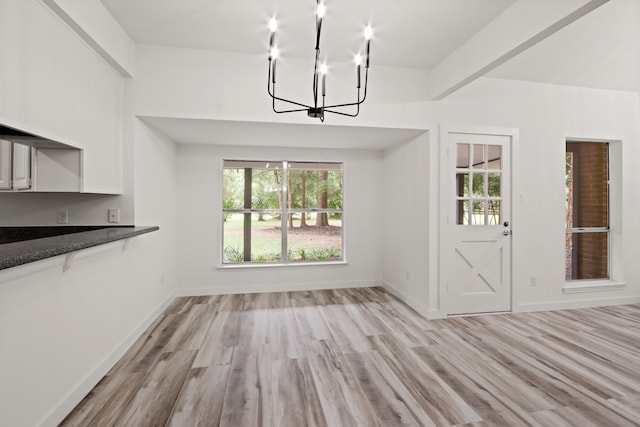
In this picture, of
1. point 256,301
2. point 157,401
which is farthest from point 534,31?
point 256,301

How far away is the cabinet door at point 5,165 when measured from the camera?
2119 mm

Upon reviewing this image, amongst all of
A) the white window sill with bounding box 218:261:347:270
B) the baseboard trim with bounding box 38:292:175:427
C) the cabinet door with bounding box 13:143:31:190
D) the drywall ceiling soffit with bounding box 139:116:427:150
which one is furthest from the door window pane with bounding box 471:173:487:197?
the cabinet door with bounding box 13:143:31:190

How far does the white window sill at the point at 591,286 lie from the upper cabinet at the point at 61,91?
5158 mm

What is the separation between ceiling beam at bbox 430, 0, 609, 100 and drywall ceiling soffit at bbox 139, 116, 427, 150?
2.06 ft

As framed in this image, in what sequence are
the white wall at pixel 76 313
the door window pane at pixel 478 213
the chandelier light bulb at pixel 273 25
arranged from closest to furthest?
1. the white wall at pixel 76 313
2. the chandelier light bulb at pixel 273 25
3. the door window pane at pixel 478 213

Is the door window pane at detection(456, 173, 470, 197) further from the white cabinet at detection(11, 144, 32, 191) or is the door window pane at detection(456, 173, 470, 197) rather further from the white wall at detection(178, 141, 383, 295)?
the white cabinet at detection(11, 144, 32, 191)

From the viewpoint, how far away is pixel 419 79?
3346 millimetres

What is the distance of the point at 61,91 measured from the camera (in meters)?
1.95

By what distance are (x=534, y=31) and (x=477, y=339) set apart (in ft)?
8.46

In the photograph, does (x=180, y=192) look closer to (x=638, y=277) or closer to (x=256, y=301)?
(x=256, y=301)

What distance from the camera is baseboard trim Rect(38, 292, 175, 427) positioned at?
1.67 m

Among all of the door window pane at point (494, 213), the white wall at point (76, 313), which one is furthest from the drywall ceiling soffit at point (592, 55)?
the white wall at point (76, 313)

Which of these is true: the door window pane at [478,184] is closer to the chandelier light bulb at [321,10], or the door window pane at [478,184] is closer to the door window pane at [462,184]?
the door window pane at [462,184]

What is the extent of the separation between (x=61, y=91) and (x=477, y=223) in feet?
12.9
